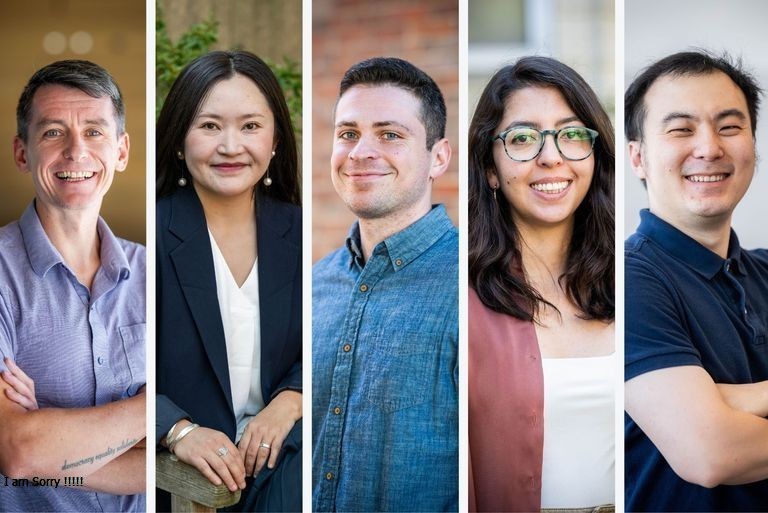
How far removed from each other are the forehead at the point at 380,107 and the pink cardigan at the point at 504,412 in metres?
0.72

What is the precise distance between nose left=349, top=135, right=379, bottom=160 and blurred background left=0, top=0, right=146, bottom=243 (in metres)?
0.80

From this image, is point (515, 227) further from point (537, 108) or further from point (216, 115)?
point (216, 115)

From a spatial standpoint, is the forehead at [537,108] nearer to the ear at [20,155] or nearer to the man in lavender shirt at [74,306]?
the man in lavender shirt at [74,306]

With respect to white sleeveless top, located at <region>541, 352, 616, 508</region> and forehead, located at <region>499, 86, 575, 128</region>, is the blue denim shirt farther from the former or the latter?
forehead, located at <region>499, 86, 575, 128</region>

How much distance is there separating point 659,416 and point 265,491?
1.49 metres

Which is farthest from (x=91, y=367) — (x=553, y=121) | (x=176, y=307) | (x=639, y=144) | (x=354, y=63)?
(x=639, y=144)

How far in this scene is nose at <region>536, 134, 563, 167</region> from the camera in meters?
3.74

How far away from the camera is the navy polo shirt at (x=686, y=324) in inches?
145

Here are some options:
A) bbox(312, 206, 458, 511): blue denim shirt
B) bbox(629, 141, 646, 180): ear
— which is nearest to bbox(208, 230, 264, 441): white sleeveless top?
bbox(312, 206, 458, 511): blue denim shirt

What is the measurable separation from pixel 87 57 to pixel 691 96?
2.28 m

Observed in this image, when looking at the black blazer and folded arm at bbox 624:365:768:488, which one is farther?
the black blazer

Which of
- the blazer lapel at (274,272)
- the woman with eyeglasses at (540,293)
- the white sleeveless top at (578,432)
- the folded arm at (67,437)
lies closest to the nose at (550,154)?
the woman with eyeglasses at (540,293)

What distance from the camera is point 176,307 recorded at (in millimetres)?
3801

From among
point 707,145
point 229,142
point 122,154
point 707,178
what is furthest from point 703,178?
point 122,154
